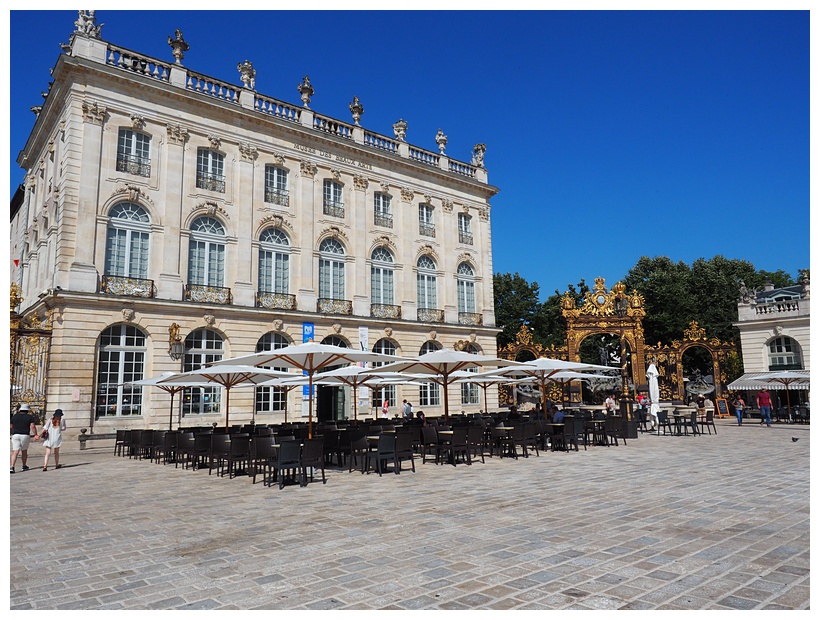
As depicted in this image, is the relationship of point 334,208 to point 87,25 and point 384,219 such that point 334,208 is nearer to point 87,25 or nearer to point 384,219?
point 384,219

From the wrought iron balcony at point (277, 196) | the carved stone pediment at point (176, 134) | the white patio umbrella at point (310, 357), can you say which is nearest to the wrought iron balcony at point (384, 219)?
the wrought iron balcony at point (277, 196)

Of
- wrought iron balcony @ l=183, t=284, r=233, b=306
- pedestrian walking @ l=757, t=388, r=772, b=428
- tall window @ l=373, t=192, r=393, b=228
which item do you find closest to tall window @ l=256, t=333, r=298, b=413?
wrought iron balcony @ l=183, t=284, r=233, b=306

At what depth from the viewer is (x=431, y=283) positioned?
30.3m

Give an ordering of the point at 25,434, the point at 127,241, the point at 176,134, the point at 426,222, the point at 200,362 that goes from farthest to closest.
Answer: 1. the point at 426,222
2. the point at 176,134
3. the point at 200,362
4. the point at 127,241
5. the point at 25,434

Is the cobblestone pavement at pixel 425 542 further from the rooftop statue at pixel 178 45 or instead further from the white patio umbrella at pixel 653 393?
the rooftop statue at pixel 178 45

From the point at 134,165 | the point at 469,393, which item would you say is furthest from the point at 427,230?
the point at 134,165

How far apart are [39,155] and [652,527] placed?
2870 centimetres

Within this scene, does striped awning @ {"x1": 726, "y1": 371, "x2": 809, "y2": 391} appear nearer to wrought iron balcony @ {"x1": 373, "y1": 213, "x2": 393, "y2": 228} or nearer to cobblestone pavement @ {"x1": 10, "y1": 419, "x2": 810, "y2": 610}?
wrought iron balcony @ {"x1": 373, "y1": 213, "x2": 393, "y2": 228}

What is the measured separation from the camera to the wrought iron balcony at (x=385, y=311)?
90.5ft

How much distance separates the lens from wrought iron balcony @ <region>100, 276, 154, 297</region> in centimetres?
2067

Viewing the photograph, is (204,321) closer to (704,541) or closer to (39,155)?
(39,155)

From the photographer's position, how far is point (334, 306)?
26.2 metres

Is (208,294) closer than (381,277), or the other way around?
(208,294)

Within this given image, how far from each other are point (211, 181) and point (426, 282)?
11357 mm
